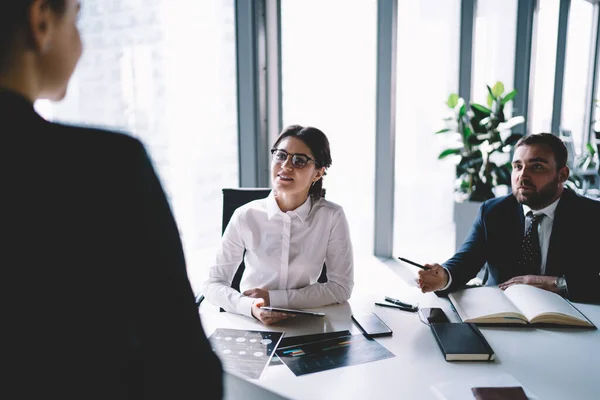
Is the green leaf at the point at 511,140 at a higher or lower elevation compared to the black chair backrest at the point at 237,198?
higher

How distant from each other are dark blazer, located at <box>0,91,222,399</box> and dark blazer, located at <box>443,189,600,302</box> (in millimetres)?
1500

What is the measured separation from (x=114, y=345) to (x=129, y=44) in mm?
2895

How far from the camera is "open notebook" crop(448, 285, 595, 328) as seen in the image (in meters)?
1.47

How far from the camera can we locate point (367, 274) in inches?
156

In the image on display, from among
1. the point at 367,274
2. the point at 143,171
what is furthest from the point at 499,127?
the point at 143,171

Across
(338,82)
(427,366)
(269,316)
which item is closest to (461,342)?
(427,366)

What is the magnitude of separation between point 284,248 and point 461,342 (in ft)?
2.67

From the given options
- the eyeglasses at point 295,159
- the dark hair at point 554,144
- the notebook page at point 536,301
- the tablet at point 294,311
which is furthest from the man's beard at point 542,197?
the tablet at point 294,311

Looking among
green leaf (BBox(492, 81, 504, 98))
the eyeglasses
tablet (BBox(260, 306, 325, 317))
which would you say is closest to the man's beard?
the eyeglasses

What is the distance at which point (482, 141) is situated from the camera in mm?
3822

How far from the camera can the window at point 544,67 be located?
5371 millimetres

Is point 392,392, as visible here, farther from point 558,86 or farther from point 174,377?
point 558,86

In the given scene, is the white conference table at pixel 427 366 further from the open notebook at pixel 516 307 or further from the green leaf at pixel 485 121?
the green leaf at pixel 485 121

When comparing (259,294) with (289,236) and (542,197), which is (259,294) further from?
(542,197)
